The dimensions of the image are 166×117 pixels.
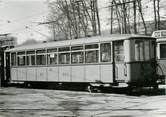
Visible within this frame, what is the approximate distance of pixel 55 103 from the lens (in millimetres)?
16703

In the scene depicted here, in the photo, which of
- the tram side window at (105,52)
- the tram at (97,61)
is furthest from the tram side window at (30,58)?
the tram side window at (105,52)

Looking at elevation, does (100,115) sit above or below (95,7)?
below

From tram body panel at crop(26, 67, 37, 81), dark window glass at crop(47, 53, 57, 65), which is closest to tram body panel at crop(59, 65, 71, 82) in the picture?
dark window glass at crop(47, 53, 57, 65)

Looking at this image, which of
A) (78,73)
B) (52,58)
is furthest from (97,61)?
(52,58)

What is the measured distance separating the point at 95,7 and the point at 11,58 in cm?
1605

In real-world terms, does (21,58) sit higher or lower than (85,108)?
higher

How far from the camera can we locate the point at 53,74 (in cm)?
2509

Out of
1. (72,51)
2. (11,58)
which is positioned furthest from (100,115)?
(11,58)

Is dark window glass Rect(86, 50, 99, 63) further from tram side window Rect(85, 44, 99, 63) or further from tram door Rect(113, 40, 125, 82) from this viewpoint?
tram door Rect(113, 40, 125, 82)

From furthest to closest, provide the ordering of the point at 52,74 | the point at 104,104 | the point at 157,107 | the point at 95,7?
the point at 95,7 → the point at 52,74 → the point at 104,104 → the point at 157,107

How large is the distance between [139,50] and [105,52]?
1734 mm

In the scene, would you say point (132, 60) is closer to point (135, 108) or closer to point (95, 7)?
point (135, 108)

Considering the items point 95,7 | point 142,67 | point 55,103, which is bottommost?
point 55,103

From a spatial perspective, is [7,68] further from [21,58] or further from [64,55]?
[64,55]
